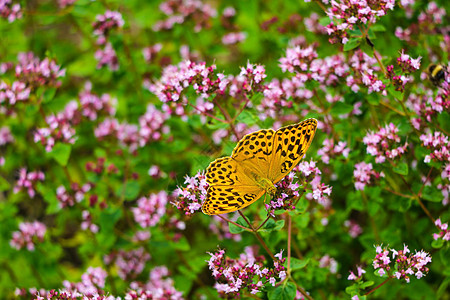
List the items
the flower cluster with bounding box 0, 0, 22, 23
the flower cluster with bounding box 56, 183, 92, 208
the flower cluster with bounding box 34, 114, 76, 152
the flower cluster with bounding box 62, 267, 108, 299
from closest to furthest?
the flower cluster with bounding box 62, 267, 108, 299 → the flower cluster with bounding box 34, 114, 76, 152 → the flower cluster with bounding box 56, 183, 92, 208 → the flower cluster with bounding box 0, 0, 22, 23

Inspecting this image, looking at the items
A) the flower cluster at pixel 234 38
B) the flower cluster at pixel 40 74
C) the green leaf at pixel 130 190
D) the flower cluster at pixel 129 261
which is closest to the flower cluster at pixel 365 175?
the green leaf at pixel 130 190

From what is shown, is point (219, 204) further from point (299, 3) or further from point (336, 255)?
point (299, 3)

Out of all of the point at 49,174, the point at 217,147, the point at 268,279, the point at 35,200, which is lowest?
the point at 35,200

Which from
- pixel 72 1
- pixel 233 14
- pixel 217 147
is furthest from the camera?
pixel 233 14

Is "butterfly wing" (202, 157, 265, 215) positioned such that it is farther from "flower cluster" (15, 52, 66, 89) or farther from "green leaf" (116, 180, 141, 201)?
"flower cluster" (15, 52, 66, 89)

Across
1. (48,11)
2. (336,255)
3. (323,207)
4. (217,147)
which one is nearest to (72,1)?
(48,11)

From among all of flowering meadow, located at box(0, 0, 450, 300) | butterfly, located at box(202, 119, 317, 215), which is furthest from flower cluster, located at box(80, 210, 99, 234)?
butterfly, located at box(202, 119, 317, 215)
